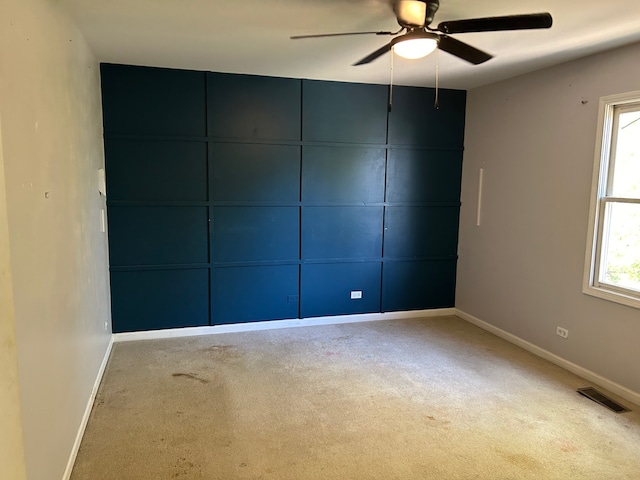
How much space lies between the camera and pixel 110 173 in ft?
13.5

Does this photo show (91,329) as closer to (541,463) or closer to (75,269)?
(75,269)

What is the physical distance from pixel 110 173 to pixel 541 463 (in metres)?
4.05

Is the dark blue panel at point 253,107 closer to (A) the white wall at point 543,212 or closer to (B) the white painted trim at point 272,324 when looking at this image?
(B) the white painted trim at point 272,324

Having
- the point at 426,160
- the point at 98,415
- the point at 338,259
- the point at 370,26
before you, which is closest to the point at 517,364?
the point at 338,259

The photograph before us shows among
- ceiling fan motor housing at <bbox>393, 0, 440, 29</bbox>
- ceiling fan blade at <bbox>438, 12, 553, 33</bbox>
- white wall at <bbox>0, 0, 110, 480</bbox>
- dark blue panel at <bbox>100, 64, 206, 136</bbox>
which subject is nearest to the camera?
white wall at <bbox>0, 0, 110, 480</bbox>

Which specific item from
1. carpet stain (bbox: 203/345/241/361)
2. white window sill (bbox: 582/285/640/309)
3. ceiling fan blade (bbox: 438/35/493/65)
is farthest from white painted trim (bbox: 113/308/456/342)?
ceiling fan blade (bbox: 438/35/493/65)

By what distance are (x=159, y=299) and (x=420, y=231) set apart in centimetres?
294

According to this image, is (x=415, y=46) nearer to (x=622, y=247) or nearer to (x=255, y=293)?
(x=622, y=247)

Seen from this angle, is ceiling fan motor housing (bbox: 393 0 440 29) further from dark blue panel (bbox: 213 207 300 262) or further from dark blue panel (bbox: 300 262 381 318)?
dark blue panel (bbox: 300 262 381 318)

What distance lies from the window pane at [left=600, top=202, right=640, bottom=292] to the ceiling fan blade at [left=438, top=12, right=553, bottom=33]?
6.14ft

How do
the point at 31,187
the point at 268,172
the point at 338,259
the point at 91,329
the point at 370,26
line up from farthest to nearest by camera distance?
1. the point at 338,259
2. the point at 268,172
3. the point at 91,329
4. the point at 370,26
5. the point at 31,187

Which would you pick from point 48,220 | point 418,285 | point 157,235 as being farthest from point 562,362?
point 48,220

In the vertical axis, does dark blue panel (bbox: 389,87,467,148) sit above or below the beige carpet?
above

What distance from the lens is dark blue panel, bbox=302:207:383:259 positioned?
4.78 meters
